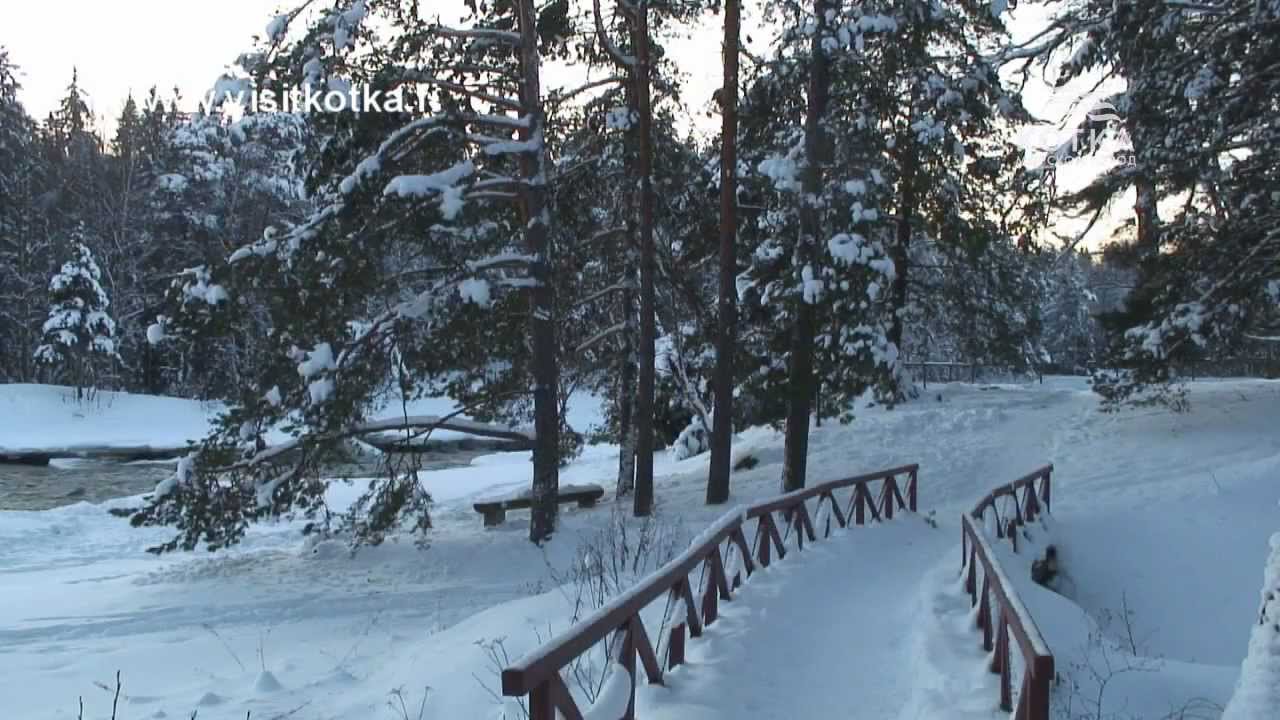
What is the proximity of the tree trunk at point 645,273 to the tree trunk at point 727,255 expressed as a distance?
1.20m

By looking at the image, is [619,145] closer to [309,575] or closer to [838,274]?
[838,274]

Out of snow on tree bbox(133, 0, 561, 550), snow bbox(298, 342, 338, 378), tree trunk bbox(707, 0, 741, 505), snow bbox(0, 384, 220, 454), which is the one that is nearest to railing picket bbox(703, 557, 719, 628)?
snow on tree bbox(133, 0, 561, 550)

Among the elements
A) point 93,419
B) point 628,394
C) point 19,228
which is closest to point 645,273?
point 628,394

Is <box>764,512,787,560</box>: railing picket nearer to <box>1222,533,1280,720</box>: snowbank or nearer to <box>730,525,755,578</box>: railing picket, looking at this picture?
<box>730,525,755,578</box>: railing picket

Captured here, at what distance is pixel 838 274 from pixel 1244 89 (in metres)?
6.49

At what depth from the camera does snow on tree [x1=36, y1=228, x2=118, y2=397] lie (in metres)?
39.5

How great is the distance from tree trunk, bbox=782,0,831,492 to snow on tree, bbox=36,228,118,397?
34.7 metres

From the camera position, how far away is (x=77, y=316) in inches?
1560

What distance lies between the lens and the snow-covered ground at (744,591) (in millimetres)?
7105

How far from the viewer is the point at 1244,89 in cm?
1409

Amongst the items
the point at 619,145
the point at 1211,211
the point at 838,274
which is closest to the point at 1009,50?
the point at 838,274

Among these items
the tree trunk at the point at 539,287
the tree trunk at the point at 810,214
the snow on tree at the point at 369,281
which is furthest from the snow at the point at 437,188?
the tree trunk at the point at 810,214

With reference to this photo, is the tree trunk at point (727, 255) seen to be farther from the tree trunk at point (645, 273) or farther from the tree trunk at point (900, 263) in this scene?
the tree trunk at point (900, 263)

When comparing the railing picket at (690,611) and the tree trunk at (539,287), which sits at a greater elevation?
the tree trunk at (539,287)
